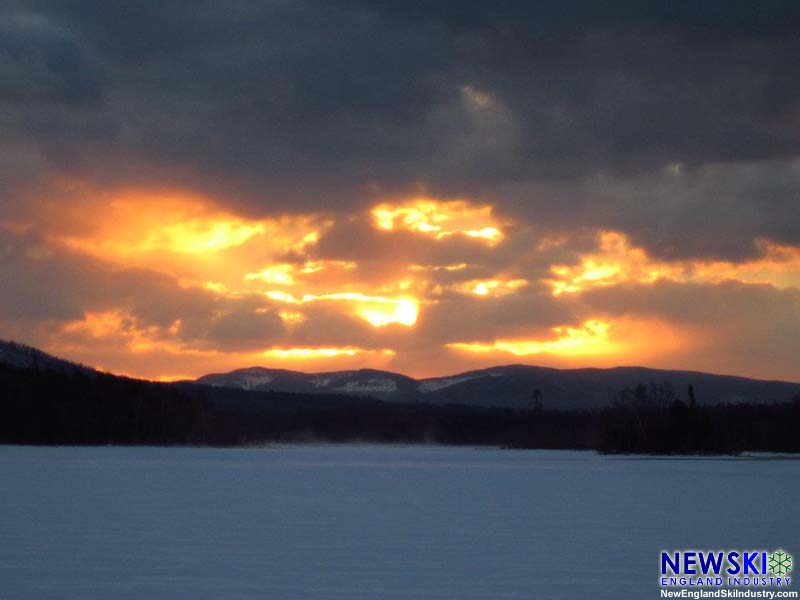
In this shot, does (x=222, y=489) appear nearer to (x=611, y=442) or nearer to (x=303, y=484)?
(x=303, y=484)

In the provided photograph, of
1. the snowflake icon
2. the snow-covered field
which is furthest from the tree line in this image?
Result: the snowflake icon

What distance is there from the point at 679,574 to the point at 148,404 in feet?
562

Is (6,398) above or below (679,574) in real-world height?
above

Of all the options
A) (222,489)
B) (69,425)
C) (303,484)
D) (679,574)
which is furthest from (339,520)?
(69,425)

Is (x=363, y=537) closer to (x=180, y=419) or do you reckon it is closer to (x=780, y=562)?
(x=780, y=562)

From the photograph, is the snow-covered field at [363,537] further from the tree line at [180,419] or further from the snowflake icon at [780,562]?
the tree line at [180,419]

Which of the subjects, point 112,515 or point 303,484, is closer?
point 112,515

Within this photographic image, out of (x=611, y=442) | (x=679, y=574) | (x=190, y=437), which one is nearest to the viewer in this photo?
(x=679, y=574)

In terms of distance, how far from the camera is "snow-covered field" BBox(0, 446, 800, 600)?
21.9 meters

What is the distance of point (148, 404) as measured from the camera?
188 meters

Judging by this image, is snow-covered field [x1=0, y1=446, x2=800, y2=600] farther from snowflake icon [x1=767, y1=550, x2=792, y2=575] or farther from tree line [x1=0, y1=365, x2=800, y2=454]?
tree line [x1=0, y1=365, x2=800, y2=454]

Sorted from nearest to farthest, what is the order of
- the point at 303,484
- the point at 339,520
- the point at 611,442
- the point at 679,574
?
the point at 679,574
the point at 339,520
the point at 303,484
the point at 611,442

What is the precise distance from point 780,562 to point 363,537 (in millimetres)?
10793

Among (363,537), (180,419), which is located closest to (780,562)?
(363,537)
